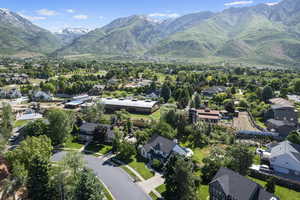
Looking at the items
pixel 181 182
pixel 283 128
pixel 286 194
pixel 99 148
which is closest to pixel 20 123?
pixel 99 148

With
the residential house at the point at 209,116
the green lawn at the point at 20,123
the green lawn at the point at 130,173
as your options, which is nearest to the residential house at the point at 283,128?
the residential house at the point at 209,116

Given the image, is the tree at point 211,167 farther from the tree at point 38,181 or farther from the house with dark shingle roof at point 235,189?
→ the tree at point 38,181

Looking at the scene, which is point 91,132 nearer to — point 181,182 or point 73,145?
point 73,145

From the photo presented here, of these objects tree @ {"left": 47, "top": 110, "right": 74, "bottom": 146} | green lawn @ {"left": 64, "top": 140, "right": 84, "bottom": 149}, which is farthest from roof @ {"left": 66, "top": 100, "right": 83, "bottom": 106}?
tree @ {"left": 47, "top": 110, "right": 74, "bottom": 146}

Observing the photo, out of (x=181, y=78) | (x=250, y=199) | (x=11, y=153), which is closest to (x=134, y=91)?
(x=181, y=78)

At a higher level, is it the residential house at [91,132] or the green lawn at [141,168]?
the residential house at [91,132]

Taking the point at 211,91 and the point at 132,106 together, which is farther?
the point at 211,91
